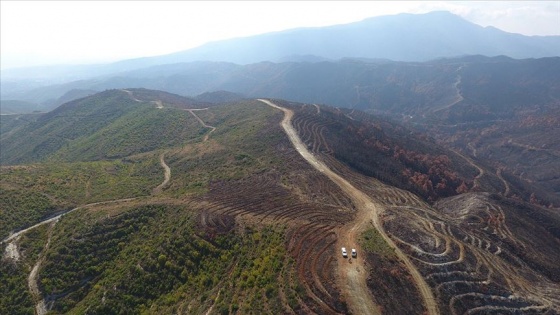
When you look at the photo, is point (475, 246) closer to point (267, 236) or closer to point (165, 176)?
point (267, 236)

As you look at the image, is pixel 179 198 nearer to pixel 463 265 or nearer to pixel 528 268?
pixel 463 265

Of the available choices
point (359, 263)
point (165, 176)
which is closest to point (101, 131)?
point (165, 176)

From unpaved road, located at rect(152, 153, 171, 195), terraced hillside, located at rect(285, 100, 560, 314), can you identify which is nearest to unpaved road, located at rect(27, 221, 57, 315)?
unpaved road, located at rect(152, 153, 171, 195)

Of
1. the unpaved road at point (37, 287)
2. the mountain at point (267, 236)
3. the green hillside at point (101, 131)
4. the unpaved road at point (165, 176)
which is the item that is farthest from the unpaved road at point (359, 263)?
the green hillside at point (101, 131)

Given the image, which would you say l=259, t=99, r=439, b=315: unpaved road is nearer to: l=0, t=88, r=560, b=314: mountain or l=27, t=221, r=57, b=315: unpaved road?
l=0, t=88, r=560, b=314: mountain

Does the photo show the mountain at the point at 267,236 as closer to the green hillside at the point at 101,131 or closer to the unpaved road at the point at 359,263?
the unpaved road at the point at 359,263

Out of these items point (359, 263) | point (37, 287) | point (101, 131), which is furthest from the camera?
point (101, 131)
